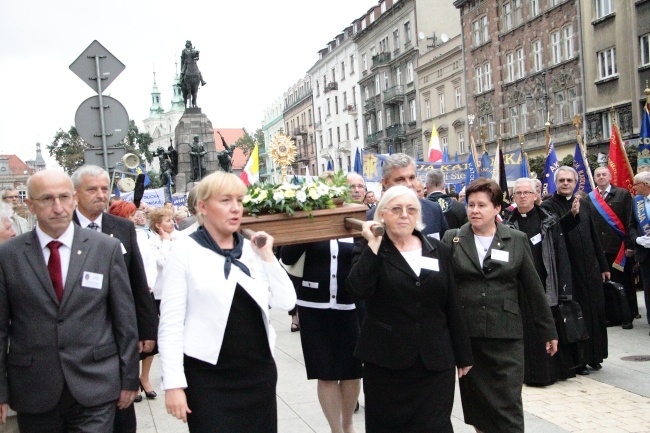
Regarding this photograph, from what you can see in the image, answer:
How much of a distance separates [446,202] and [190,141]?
22969mm

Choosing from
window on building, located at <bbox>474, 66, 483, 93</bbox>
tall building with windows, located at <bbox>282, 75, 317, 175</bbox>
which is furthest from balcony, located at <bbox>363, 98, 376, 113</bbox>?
window on building, located at <bbox>474, 66, 483, 93</bbox>

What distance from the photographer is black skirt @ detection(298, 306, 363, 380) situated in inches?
233

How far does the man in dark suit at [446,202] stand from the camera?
27.5ft

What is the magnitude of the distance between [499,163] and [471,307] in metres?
7.29

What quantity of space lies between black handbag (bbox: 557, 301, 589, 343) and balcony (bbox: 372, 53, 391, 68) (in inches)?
2273

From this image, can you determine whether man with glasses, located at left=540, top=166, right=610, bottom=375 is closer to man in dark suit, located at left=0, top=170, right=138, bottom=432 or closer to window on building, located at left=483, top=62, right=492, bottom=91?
man in dark suit, located at left=0, top=170, right=138, bottom=432

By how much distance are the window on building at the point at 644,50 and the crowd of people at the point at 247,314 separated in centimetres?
2821

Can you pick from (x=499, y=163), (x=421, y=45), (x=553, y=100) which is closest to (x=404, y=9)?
(x=421, y=45)

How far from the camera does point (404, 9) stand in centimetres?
6084

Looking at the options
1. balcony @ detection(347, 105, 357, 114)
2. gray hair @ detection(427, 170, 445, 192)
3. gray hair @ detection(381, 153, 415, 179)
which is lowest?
gray hair @ detection(427, 170, 445, 192)

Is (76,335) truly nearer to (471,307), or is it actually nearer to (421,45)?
(471,307)

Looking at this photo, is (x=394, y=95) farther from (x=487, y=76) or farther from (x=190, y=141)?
(x=190, y=141)

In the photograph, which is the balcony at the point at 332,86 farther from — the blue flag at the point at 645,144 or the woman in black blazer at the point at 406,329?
the woman in black blazer at the point at 406,329

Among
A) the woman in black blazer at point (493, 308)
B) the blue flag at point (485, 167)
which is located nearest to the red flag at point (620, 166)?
the blue flag at point (485, 167)
